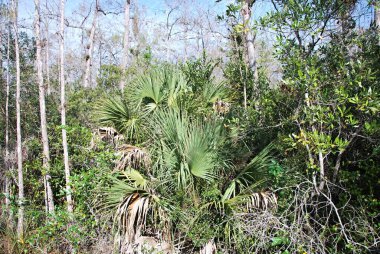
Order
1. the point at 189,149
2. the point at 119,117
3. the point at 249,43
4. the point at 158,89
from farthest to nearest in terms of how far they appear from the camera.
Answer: the point at 249,43
the point at 119,117
the point at 158,89
the point at 189,149

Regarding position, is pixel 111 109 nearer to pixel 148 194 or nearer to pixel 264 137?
pixel 148 194

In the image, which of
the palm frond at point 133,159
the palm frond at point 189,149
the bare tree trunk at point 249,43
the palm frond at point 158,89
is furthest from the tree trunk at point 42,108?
the bare tree trunk at point 249,43

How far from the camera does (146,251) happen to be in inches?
A: 188

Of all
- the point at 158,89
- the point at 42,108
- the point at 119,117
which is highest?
the point at 158,89

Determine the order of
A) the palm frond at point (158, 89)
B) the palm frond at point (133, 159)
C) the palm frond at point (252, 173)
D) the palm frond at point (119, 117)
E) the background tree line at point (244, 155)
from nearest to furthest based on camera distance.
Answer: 1. the background tree line at point (244, 155)
2. the palm frond at point (252, 173)
3. the palm frond at point (133, 159)
4. the palm frond at point (119, 117)
5. the palm frond at point (158, 89)

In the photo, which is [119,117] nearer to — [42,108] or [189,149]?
[42,108]

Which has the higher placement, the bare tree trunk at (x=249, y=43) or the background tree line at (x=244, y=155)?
the bare tree trunk at (x=249, y=43)

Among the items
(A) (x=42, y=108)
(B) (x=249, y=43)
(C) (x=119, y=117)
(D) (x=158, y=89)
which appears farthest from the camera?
(B) (x=249, y=43)

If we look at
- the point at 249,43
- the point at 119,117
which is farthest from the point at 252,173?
the point at 249,43

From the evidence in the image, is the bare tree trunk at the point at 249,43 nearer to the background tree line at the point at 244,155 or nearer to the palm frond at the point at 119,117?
the background tree line at the point at 244,155

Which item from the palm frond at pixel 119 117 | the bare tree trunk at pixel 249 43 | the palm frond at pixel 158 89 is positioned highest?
the bare tree trunk at pixel 249 43

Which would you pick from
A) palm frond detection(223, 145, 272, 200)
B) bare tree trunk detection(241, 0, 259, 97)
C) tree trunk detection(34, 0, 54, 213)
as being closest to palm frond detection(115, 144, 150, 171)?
palm frond detection(223, 145, 272, 200)

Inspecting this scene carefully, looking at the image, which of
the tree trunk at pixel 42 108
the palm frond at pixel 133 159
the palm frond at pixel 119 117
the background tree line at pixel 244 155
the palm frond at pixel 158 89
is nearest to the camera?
the background tree line at pixel 244 155

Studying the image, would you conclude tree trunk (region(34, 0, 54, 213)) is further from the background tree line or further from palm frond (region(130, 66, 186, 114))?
palm frond (region(130, 66, 186, 114))
